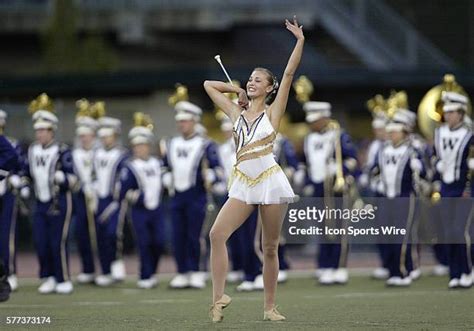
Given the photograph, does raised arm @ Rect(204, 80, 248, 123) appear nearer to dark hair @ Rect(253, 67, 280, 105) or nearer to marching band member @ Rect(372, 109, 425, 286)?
dark hair @ Rect(253, 67, 280, 105)

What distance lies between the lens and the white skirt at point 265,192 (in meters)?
10.3

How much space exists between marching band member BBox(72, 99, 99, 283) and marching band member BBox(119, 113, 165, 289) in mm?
642

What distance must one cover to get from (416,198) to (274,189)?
5731 millimetres

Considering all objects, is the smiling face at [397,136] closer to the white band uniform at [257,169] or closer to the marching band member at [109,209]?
the marching band member at [109,209]

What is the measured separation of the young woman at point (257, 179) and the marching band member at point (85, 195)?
6069 mm

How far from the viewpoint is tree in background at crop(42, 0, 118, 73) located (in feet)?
84.3

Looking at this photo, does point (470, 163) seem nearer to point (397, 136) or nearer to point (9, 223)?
point (397, 136)

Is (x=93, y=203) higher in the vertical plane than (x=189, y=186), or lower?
lower

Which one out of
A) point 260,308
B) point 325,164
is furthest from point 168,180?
point 260,308

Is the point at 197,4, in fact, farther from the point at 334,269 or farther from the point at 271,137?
the point at 271,137

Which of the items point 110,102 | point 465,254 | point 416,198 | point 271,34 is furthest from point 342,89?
point 465,254

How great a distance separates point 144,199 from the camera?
16094 mm

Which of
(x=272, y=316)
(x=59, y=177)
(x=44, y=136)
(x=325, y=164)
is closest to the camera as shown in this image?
(x=272, y=316)

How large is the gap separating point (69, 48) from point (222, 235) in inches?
648
